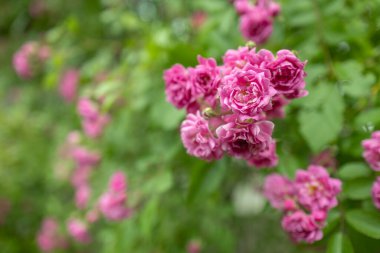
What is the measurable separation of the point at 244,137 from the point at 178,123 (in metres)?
0.68

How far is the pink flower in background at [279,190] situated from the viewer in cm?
99

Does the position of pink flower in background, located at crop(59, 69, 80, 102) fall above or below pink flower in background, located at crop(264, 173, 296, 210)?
above

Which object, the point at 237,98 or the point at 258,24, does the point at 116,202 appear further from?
the point at 237,98

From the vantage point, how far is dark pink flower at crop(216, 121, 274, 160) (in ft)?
2.41

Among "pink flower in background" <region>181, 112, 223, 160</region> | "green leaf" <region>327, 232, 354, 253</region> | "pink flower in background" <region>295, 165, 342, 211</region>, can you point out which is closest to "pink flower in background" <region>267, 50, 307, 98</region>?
"pink flower in background" <region>181, 112, 223, 160</region>

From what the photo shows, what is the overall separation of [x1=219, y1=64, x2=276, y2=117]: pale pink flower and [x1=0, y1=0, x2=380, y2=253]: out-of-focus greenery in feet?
1.18

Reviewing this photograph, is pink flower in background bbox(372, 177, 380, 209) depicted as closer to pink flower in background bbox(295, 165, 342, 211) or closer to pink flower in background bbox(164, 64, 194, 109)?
pink flower in background bbox(295, 165, 342, 211)

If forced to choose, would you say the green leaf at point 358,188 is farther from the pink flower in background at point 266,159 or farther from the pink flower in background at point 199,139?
the pink flower in background at point 199,139

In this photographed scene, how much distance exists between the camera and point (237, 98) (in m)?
0.72

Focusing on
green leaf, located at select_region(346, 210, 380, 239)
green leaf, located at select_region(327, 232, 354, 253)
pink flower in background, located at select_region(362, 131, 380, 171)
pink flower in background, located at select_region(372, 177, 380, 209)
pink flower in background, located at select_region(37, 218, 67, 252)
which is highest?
pink flower in background, located at select_region(37, 218, 67, 252)

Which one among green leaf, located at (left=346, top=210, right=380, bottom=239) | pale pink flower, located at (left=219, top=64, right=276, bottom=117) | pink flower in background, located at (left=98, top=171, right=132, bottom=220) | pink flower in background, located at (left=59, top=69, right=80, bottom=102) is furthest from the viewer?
pink flower in background, located at (left=59, top=69, right=80, bottom=102)

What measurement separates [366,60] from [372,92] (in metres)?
0.16

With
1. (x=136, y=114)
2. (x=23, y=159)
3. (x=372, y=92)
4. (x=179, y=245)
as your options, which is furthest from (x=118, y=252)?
(x=23, y=159)

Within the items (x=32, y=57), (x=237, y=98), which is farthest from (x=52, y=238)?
(x=237, y=98)
